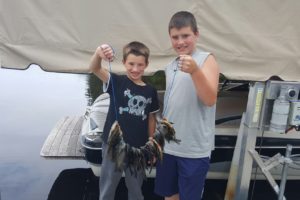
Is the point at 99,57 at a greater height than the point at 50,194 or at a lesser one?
greater

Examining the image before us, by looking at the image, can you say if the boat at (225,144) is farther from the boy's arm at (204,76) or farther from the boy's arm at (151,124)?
the boy's arm at (204,76)

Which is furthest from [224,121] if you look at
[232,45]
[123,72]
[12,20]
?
[12,20]

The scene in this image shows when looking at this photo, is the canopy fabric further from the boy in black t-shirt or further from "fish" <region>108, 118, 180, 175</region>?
"fish" <region>108, 118, 180, 175</region>

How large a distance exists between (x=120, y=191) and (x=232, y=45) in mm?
2297

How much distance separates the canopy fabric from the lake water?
1963mm

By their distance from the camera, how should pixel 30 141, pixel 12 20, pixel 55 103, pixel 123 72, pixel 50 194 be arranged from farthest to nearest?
pixel 55 103 → pixel 30 141 → pixel 50 194 → pixel 123 72 → pixel 12 20

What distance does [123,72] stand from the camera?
279 cm

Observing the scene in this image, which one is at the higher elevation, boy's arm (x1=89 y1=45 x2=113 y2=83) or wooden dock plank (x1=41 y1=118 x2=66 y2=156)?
boy's arm (x1=89 y1=45 x2=113 y2=83)

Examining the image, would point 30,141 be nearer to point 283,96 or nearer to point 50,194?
A: point 50,194

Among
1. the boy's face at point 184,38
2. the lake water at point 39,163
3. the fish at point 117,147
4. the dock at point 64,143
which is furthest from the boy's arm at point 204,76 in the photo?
the dock at point 64,143

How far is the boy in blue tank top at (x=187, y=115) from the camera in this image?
236cm

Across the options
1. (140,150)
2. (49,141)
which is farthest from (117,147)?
(49,141)

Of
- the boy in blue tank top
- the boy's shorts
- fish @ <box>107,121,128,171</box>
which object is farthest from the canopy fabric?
the boy's shorts

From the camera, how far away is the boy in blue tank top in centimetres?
236
